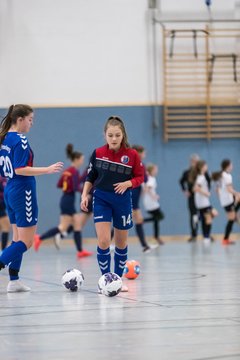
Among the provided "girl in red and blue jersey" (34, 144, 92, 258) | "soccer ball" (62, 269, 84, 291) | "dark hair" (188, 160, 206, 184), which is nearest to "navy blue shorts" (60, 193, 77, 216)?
"girl in red and blue jersey" (34, 144, 92, 258)

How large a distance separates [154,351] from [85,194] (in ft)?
11.2

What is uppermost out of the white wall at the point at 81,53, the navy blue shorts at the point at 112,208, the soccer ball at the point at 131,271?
the white wall at the point at 81,53

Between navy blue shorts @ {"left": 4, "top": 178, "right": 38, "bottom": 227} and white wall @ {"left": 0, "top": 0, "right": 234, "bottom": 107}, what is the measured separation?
12189 millimetres

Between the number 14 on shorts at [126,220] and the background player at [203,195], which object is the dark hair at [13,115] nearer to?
the number 14 on shorts at [126,220]

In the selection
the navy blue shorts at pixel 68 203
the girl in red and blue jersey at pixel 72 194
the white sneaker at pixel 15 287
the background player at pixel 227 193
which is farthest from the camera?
the background player at pixel 227 193

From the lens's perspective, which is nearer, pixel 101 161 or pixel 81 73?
pixel 101 161

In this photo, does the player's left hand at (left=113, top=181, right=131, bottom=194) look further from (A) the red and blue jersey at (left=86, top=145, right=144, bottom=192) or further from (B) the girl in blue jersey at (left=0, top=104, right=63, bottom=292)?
(B) the girl in blue jersey at (left=0, top=104, right=63, bottom=292)

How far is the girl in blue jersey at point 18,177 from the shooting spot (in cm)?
812

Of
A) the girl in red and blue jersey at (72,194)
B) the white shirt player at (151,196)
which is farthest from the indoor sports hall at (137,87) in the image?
the girl in red and blue jersey at (72,194)

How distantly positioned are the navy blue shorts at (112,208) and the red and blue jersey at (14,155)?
0.73m

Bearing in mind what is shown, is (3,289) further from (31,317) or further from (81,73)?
(81,73)

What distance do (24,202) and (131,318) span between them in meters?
2.25

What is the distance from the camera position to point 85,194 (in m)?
8.23

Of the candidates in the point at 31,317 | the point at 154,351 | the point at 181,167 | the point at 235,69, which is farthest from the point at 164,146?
the point at 154,351
